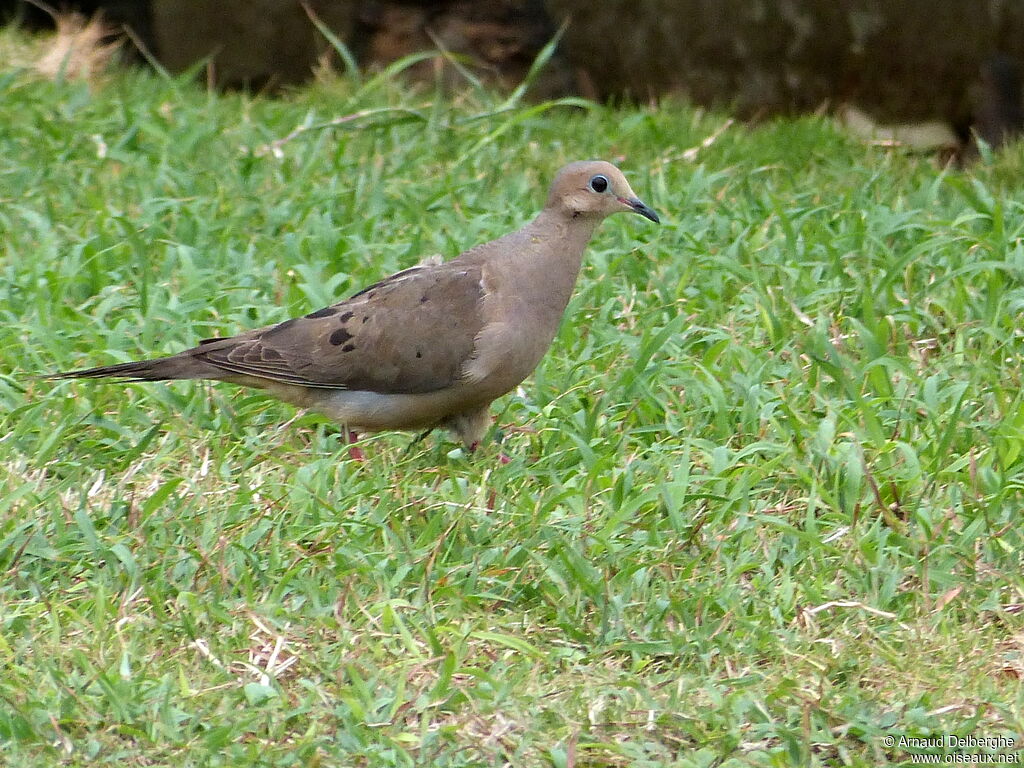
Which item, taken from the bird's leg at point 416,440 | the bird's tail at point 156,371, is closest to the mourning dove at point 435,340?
the bird's tail at point 156,371

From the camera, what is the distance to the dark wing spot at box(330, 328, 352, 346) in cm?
470

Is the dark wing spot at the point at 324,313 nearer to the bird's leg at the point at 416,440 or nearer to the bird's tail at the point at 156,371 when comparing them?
the bird's tail at the point at 156,371

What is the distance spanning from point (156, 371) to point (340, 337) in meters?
0.60

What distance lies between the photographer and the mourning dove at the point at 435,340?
4520 millimetres

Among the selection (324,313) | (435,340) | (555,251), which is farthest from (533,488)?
(324,313)

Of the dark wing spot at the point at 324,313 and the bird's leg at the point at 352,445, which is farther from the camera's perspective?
the dark wing spot at the point at 324,313

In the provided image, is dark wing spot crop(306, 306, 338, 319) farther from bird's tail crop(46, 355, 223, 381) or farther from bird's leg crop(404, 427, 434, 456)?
bird's leg crop(404, 427, 434, 456)

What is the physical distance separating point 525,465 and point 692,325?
1.10 m

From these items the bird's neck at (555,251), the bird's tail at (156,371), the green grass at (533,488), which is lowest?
the green grass at (533,488)

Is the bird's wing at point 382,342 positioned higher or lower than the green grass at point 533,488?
higher

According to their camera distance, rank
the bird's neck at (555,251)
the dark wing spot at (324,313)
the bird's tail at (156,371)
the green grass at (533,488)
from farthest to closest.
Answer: the dark wing spot at (324,313) < the bird's neck at (555,251) < the bird's tail at (156,371) < the green grass at (533,488)

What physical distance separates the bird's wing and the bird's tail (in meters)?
0.04

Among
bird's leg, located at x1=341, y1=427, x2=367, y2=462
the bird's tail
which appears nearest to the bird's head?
bird's leg, located at x1=341, y1=427, x2=367, y2=462

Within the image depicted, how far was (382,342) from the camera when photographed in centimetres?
466
